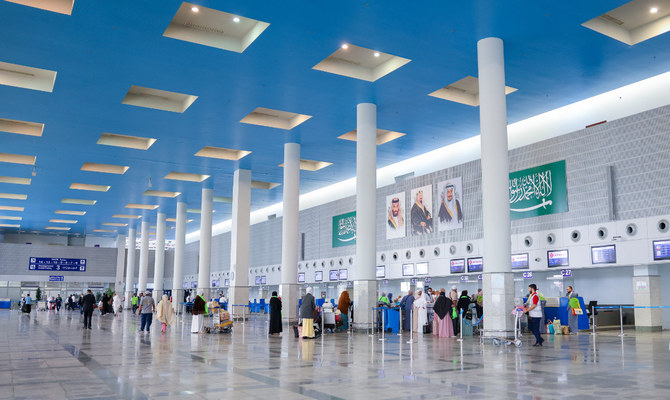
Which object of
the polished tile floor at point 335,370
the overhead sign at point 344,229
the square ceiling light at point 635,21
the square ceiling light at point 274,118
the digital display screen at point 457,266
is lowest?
the polished tile floor at point 335,370

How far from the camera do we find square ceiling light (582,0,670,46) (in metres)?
14.4

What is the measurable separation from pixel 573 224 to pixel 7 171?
2770 centimetres

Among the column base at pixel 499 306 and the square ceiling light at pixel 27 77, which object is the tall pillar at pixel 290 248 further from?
the column base at pixel 499 306

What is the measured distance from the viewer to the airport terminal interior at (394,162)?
32.5 ft

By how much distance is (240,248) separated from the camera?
27.9 meters

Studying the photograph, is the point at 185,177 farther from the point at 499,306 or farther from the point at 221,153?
the point at 499,306

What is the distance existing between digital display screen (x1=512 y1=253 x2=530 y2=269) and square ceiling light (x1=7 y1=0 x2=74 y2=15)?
16804 mm

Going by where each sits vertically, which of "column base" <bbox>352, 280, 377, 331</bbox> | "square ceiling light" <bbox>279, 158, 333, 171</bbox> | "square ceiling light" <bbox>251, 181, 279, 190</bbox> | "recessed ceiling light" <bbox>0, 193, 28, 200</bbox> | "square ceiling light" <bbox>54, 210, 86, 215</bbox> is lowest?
"column base" <bbox>352, 280, 377, 331</bbox>

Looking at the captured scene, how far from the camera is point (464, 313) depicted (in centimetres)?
1830

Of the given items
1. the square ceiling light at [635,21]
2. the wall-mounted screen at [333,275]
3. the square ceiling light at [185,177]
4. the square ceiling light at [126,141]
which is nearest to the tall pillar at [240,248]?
the square ceiling light at [185,177]

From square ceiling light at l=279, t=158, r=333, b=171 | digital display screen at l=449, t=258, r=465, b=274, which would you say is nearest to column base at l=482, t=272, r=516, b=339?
digital display screen at l=449, t=258, r=465, b=274

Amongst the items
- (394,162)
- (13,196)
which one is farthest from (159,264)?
(394,162)

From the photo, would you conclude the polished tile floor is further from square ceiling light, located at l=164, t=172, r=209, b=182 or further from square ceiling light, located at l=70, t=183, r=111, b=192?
square ceiling light, located at l=70, t=183, r=111, b=192

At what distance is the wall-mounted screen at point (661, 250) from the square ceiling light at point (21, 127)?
74.4ft
